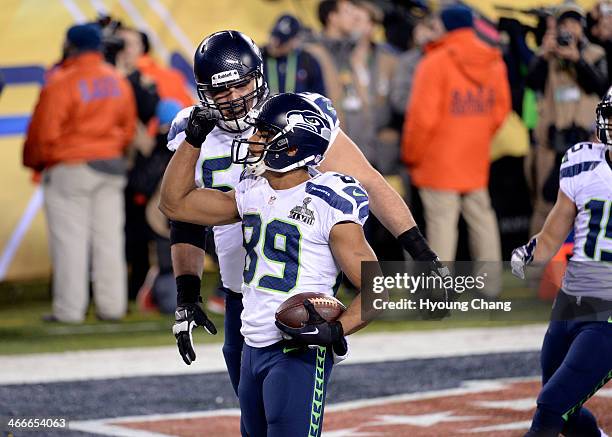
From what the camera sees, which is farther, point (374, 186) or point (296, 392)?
point (374, 186)

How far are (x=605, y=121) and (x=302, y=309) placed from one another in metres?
1.86

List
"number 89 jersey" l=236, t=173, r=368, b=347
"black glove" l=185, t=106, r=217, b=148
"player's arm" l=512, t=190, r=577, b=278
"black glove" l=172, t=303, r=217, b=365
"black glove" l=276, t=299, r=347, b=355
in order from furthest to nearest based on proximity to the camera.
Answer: "player's arm" l=512, t=190, r=577, b=278 < "black glove" l=172, t=303, r=217, b=365 < "black glove" l=185, t=106, r=217, b=148 < "number 89 jersey" l=236, t=173, r=368, b=347 < "black glove" l=276, t=299, r=347, b=355

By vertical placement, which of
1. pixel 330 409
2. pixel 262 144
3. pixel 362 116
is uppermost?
pixel 262 144

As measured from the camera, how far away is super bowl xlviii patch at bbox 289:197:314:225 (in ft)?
15.2

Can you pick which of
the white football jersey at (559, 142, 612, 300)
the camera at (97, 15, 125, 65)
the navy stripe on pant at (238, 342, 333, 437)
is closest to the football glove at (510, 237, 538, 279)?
the white football jersey at (559, 142, 612, 300)

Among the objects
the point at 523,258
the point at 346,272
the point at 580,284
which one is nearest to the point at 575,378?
the point at 580,284

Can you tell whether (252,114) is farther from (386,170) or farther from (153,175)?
(386,170)

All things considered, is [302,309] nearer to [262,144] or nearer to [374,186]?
[262,144]

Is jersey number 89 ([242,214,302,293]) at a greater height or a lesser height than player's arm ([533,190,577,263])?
greater

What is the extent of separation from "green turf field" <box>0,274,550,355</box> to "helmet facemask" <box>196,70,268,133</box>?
3948 mm

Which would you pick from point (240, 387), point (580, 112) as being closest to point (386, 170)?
point (580, 112)

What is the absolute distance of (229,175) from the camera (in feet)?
17.7

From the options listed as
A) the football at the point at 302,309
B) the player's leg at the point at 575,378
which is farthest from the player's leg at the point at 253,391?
the player's leg at the point at 575,378

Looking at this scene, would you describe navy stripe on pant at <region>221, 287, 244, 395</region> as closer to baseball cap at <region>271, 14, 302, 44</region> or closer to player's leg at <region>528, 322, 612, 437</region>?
player's leg at <region>528, 322, 612, 437</region>
